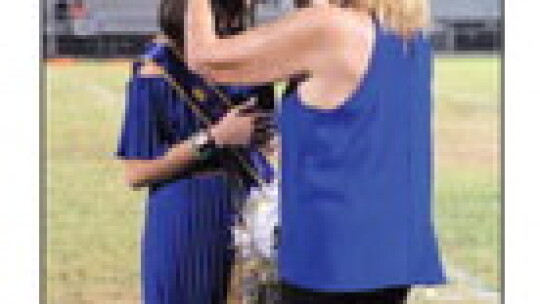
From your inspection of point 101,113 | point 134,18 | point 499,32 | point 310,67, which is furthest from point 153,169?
point 499,32

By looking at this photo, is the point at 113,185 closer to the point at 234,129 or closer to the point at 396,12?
the point at 234,129

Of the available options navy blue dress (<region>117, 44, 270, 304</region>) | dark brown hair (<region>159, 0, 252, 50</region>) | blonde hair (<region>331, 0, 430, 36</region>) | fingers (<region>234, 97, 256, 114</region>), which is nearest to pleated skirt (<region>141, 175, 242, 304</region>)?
navy blue dress (<region>117, 44, 270, 304</region>)

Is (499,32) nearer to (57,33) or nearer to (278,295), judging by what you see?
(278,295)

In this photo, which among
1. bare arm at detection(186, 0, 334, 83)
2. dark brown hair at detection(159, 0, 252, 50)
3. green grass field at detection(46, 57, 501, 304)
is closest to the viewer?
bare arm at detection(186, 0, 334, 83)

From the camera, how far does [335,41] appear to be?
1.43 m

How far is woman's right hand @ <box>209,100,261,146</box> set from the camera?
5.40 feet

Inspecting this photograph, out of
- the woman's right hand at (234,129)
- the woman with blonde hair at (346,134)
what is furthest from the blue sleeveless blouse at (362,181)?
the woman's right hand at (234,129)

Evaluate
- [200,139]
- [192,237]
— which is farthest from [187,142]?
[192,237]

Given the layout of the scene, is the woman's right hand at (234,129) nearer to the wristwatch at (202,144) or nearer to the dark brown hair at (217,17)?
the wristwatch at (202,144)

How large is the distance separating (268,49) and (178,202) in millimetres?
357

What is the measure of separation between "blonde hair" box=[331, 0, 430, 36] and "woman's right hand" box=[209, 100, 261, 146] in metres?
0.28

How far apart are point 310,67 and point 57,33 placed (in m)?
0.59

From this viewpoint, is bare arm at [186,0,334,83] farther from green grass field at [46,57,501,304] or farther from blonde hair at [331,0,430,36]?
green grass field at [46,57,501,304]

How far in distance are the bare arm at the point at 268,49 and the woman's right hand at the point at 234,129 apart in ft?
0.31
